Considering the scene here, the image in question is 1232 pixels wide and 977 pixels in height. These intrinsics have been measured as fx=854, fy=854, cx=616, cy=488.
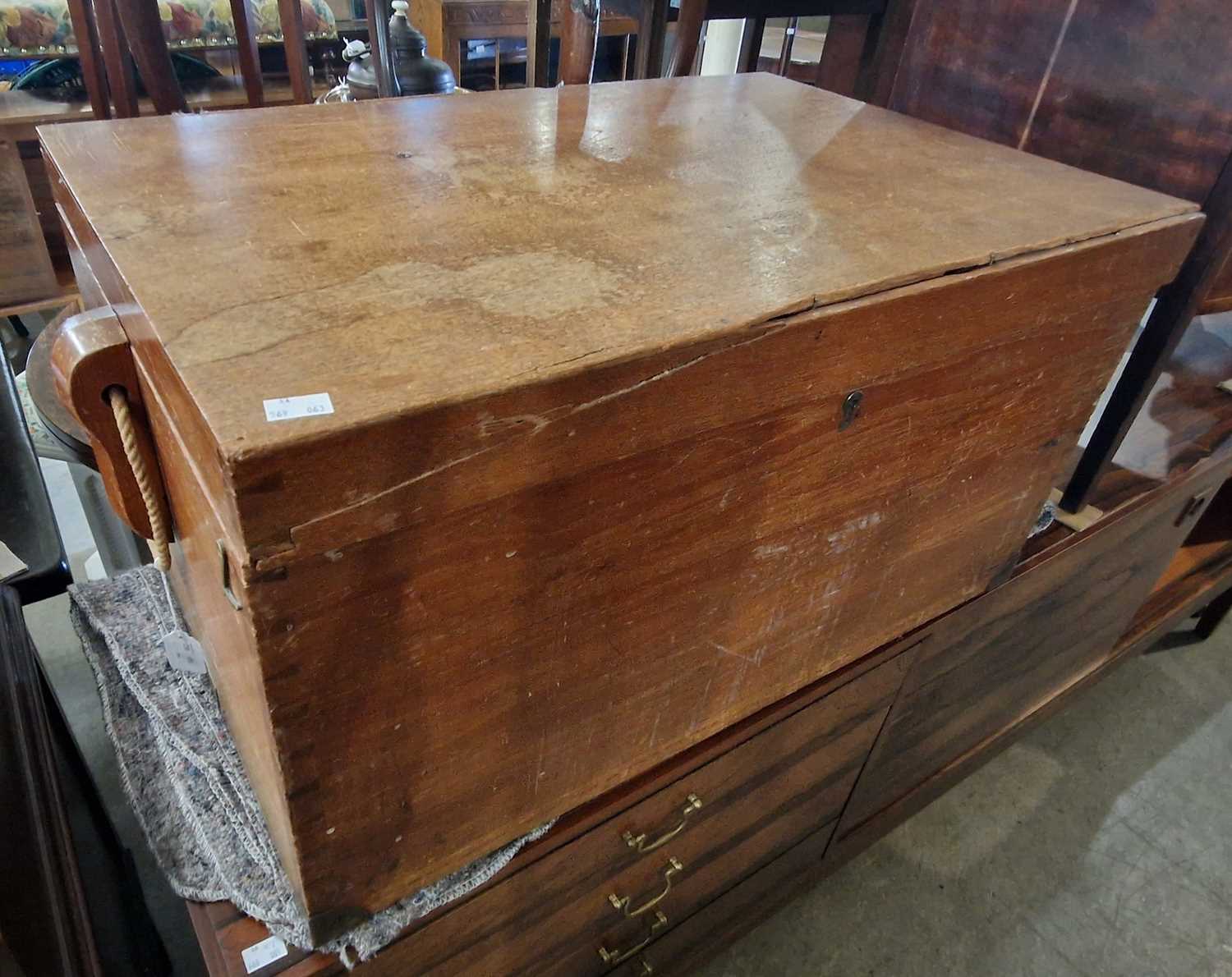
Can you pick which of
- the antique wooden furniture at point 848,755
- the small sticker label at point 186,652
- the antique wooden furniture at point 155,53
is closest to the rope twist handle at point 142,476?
the small sticker label at point 186,652

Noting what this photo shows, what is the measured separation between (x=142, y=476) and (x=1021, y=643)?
1.04m

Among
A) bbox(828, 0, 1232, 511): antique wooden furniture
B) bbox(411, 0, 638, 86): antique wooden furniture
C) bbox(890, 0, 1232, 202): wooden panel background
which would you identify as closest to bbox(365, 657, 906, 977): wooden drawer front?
bbox(828, 0, 1232, 511): antique wooden furniture

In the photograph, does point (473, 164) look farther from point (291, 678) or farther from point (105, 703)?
point (105, 703)

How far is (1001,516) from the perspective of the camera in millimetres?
819

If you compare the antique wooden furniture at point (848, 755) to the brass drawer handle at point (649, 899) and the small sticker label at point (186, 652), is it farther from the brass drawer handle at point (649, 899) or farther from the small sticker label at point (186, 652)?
the small sticker label at point (186, 652)

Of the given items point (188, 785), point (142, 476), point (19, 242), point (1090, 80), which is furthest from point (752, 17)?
point (19, 242)

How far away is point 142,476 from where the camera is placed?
55 cm

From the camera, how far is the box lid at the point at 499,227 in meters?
0.42

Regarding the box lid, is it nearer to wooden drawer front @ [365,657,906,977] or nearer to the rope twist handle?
the rope twist handle

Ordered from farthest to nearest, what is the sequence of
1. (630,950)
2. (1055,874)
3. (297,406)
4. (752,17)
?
(1055,874) < (752,17) < (630,950) < (297,406)

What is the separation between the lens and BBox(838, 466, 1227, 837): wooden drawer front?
99 cm

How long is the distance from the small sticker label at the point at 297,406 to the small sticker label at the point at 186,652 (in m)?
0.45

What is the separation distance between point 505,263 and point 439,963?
549mm

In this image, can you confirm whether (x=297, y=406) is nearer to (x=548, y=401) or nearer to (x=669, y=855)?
(x=548, y=401)
